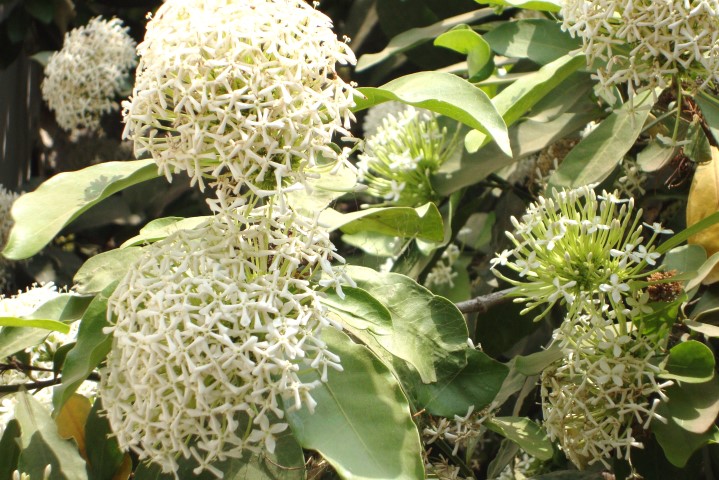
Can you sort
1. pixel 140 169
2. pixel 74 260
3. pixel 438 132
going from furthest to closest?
pixel 74 260
pixel 438 132
pixel 140 169

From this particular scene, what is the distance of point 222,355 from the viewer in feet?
2.60

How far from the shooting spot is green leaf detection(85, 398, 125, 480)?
1.11 metres

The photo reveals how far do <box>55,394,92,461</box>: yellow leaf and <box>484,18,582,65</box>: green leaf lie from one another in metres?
0.82

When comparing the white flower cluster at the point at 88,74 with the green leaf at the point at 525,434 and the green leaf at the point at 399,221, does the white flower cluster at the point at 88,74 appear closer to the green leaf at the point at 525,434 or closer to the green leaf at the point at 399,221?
the green leaf at the point at 399,221

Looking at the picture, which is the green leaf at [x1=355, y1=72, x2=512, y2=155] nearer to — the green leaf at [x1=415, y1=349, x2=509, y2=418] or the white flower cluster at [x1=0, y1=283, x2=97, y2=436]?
the green leaf at [x1=415, y1=349, x2=509, y2=418]

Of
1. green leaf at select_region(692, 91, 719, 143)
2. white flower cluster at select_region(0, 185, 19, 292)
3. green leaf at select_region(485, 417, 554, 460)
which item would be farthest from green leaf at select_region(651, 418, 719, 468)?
white flower cluster at select_region(0, 185, 19, 292)

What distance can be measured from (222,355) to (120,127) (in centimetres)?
185

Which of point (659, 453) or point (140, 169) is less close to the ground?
point (140, 169)

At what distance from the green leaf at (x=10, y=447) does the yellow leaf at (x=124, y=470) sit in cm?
13

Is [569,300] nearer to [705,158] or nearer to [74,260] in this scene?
[705,158]

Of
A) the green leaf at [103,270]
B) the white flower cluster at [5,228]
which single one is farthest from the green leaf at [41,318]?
the white flower cluster at [5,228]

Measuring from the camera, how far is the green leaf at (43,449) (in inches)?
41.5

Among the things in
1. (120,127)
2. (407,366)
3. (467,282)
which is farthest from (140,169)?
(120,127)

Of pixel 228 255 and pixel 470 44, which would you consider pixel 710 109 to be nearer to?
pixel 470 44
